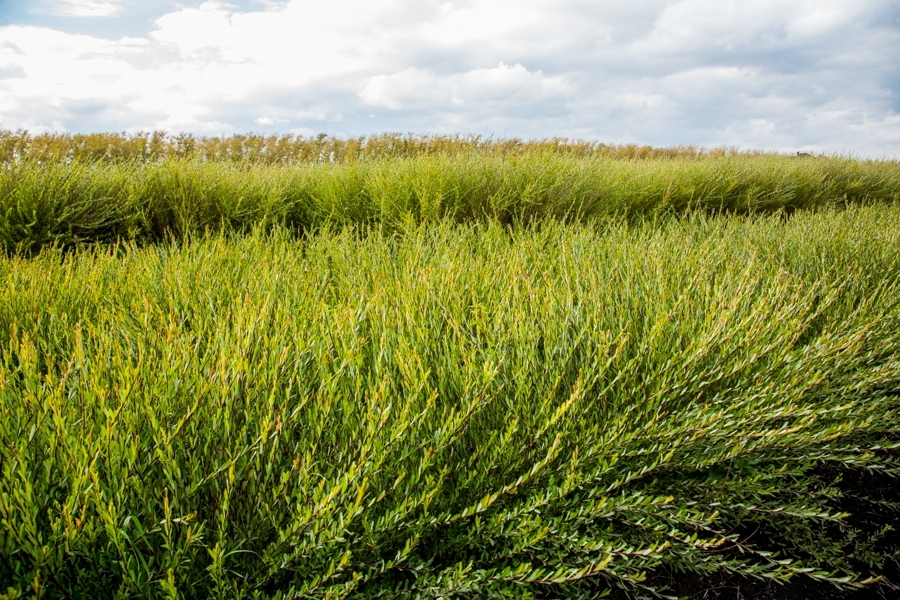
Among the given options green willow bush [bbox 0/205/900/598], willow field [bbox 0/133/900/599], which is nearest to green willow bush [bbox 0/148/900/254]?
willow field [bbox 0/133/900/599]

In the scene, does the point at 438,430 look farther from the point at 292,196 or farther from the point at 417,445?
the point at 292,196

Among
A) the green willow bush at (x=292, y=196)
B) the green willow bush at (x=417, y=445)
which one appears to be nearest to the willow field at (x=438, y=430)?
the green willow bush at (x=417, y=445)

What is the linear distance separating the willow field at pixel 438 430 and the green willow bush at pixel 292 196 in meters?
1.40

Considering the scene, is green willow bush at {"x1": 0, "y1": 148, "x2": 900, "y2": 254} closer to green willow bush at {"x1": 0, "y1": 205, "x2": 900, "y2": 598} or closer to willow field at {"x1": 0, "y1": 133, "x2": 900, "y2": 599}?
willow field at {"x1": 0, "y1": 133, "x2": 900, "y2": 599}

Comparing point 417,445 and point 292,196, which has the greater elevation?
point 292,196

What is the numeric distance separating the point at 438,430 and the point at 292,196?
15.8 ft

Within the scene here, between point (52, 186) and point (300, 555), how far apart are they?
182 inches

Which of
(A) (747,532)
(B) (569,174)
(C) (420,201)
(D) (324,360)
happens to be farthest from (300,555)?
(B) (569,174)

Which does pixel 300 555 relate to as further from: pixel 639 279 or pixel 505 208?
pixel 505 208

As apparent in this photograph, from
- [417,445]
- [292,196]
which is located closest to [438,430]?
[417,445]

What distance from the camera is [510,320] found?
1.85 meters

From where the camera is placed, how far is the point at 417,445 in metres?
1.49

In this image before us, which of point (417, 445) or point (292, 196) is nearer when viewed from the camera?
point (417, 445)

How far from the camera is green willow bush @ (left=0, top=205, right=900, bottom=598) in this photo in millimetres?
1215
